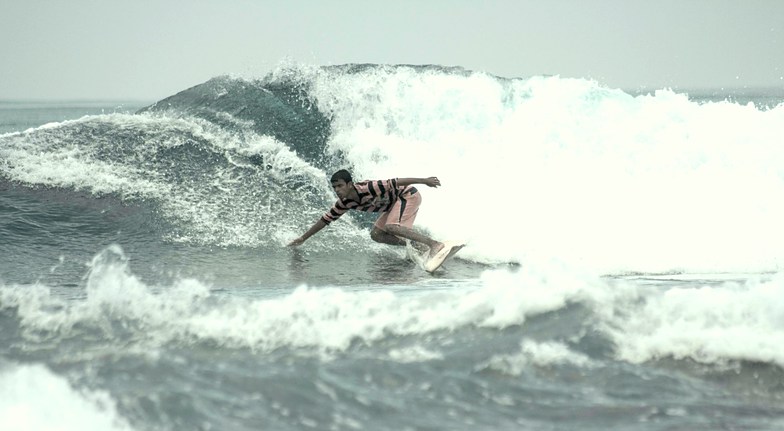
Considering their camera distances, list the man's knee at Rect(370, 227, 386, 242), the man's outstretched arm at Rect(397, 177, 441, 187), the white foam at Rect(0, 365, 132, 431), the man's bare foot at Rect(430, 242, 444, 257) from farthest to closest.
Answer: the man's knee at Rect(370, 227, 386, 242)
the man's bare foot at Rect(430, 242, 444, 257)
the man's outstretched arm at Rect(397, 177, 441, 187)
the white foam at Rect(0, 365, 132, 431)

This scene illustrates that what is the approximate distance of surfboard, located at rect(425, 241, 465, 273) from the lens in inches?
303

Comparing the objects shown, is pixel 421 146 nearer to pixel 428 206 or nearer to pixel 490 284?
pixel 428 206

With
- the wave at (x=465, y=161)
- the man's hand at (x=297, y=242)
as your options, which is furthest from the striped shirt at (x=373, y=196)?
the wave at (x=465, y=161)

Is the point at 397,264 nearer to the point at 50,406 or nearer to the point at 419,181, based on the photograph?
the point at 419,181

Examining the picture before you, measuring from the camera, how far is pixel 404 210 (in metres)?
7.97

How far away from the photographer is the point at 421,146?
39.8ft

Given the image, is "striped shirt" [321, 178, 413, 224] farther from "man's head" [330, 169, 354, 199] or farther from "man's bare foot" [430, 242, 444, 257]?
"man's bare foot" [430, 242, 444, 257]

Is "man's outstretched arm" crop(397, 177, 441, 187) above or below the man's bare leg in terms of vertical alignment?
above

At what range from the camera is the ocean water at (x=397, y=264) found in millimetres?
3980

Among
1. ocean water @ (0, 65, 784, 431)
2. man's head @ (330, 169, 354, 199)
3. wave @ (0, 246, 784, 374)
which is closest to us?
ocean water @ (0, 65, 784, 431)

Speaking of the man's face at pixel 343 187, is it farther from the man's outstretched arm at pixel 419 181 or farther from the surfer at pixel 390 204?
the man's outstretched arm at pixel 419 181

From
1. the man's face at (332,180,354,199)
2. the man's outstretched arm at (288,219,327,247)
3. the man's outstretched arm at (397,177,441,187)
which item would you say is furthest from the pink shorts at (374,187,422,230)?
the man's outstretched arm at (288,219,327,247)

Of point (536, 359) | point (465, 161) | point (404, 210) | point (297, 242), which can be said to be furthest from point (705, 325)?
point (465, 161)

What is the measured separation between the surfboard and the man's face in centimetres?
106
